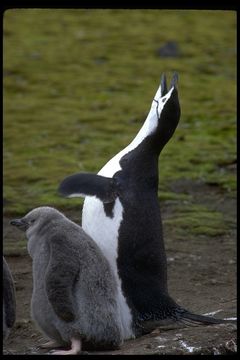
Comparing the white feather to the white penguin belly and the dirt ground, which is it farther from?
the dirt ground

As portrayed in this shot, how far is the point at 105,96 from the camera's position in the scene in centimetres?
1602

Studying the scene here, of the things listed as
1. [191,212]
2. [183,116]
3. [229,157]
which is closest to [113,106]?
[183,116]

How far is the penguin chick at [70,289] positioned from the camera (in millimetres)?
5191

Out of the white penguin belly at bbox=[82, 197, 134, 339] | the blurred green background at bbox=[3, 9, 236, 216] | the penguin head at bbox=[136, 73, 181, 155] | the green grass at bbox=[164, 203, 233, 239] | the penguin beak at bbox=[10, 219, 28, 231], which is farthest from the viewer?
the blurred green background at bbox=[3, 9, 236, 216]

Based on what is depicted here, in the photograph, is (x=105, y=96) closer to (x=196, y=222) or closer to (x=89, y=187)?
(x=196, y=222)

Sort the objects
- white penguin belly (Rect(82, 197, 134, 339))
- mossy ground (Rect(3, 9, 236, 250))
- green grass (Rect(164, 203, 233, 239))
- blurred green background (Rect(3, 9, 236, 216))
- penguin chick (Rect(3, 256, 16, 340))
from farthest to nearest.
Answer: blurred green background (Rect(3, 9, 236, 216)) → mossy ground (Rect(3, 9, 236, 250)) → green grass (Rect(164, 203, 233, 239)) → white penguin belly (Rect(82, 197, 134, 339)) → penguin chick (Rect(3, 256, 16, 340))

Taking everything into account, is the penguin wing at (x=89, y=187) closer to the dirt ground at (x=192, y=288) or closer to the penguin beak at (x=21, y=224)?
the penguin beak at (x=21, y=224)

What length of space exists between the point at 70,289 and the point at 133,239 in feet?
2.57

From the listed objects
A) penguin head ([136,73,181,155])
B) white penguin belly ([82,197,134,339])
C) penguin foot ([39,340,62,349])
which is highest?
penguin head ([136,73,181,155])

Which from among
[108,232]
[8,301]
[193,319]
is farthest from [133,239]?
[8,301]

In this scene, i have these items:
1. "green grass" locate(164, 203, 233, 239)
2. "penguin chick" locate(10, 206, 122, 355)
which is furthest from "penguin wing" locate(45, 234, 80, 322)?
"green grass" locate(164, 203, 233, 239)

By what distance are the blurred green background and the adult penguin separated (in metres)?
3.66

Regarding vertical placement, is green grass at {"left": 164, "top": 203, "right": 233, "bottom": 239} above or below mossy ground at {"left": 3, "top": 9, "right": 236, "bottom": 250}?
below

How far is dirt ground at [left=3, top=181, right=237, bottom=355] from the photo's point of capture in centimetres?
536
